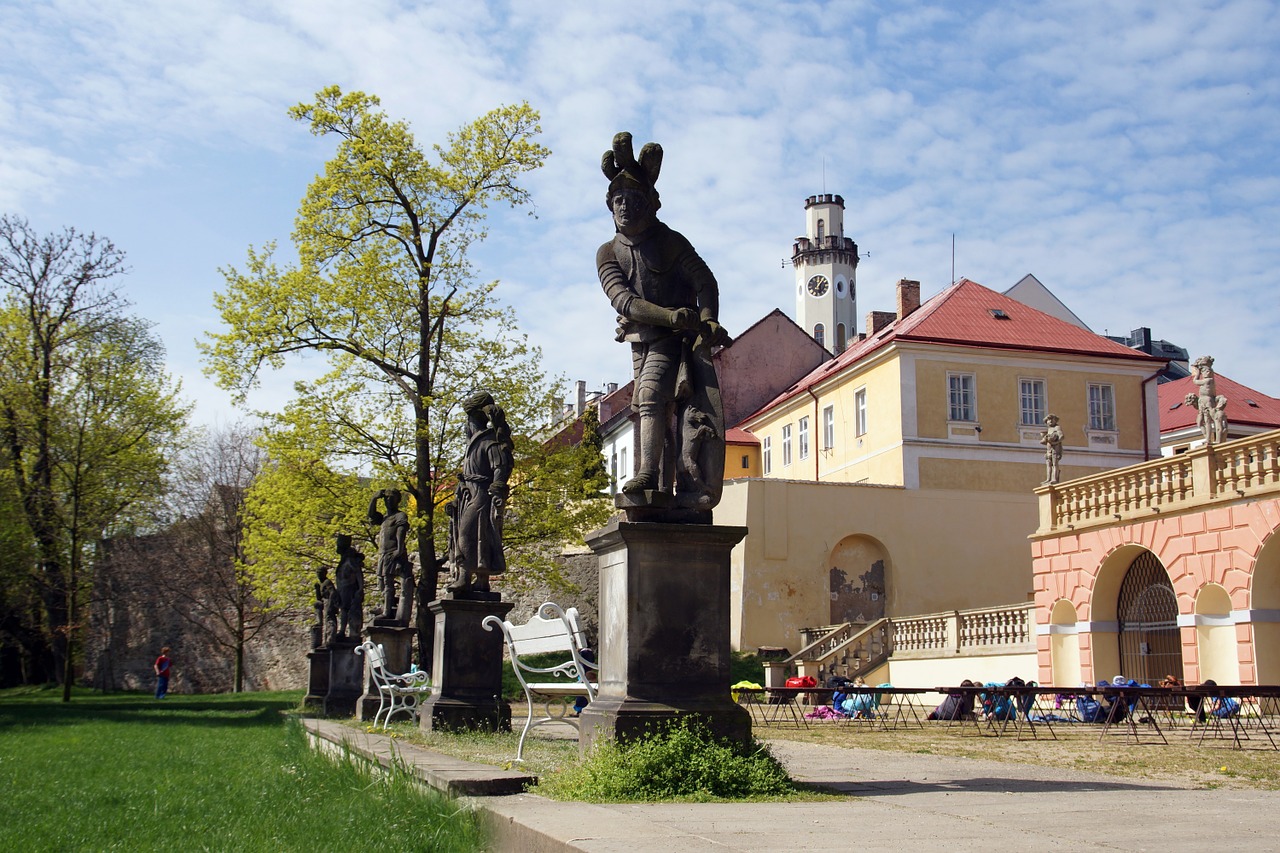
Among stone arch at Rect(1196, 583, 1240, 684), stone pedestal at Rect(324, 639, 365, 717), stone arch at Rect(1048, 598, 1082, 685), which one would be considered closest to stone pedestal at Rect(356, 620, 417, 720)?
stone pedestal at Rect(324, 639, 365, 717)

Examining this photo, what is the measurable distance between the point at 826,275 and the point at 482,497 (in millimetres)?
89510

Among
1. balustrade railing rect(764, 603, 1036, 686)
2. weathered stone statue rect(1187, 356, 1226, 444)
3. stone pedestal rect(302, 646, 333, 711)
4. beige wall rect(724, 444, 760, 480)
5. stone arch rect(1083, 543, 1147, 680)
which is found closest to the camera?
weathered stone statue rect(1187, 356, 1226, 444)

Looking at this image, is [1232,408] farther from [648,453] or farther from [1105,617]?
[648,453]

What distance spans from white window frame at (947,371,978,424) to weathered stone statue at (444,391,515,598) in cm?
2592

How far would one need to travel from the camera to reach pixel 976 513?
36188 mm

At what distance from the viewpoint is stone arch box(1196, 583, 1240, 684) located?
62.7ft

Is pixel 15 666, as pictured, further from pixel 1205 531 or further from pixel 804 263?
pixel 804 263

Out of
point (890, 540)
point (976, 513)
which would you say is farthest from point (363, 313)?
point (976, 513)

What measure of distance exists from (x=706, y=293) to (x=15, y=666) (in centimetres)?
4011

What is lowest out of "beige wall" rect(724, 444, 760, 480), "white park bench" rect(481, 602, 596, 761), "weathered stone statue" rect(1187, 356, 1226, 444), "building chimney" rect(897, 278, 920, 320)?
A: "white park bench" rect(481, 602, 596, 761)

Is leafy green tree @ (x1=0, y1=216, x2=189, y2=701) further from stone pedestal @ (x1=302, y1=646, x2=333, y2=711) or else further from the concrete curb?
the concrete curb

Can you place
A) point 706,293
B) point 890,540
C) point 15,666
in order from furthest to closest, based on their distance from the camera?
point 15,666
point 890,540
point 706,293

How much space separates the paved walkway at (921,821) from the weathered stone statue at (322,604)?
1736 centimetres

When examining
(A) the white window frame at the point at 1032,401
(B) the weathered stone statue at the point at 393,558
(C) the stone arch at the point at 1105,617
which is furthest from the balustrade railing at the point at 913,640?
(B) the weathered stone statue at the point at 393,558
